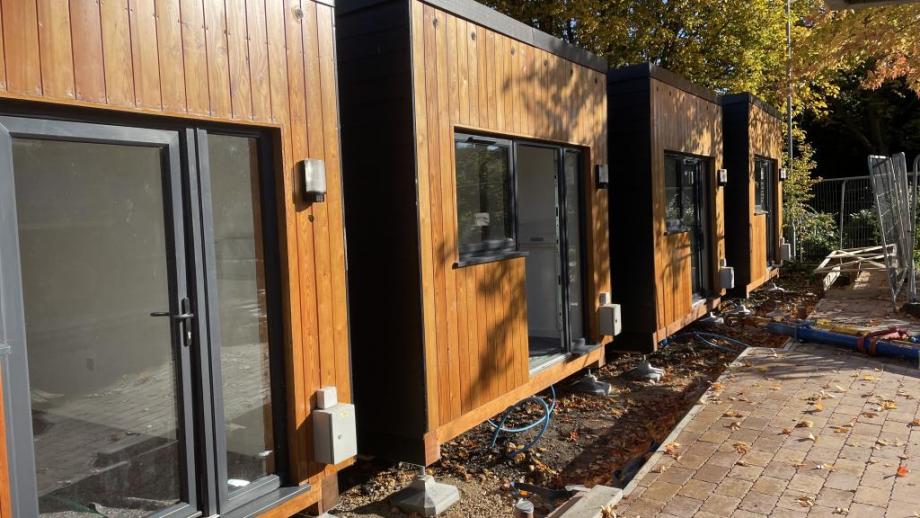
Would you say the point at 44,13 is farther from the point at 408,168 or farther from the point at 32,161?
the point at 408,168

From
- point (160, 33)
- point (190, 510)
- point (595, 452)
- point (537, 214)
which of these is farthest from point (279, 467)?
point (537, 214)

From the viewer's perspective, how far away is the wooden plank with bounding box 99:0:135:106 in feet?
9.10

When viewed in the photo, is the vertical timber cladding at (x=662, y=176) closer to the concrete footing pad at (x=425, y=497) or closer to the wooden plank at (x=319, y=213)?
the concrete footing pad at (x=425, y=497)

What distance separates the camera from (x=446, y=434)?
457 centimetres

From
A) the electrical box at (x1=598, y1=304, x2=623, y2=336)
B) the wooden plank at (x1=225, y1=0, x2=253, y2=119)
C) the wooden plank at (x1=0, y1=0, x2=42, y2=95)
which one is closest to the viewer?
the wooden plank at (x1=0, y1=0, x2=42, y2=95)

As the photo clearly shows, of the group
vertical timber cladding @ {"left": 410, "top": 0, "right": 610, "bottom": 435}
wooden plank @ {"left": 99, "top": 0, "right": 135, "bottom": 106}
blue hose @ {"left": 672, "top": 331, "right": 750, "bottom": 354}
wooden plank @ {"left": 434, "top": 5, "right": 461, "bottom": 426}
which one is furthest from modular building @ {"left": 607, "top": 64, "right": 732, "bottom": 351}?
wooden plank @ {"left": 99, "top": 0, "right": 135, "bottom": 106}

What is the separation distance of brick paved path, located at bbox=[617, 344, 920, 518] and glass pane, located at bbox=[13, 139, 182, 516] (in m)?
2.37

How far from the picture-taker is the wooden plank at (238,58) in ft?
10.8

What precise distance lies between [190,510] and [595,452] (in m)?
3.05

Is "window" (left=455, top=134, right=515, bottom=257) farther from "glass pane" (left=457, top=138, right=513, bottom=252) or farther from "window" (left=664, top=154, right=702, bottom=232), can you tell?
"window" (left=664, top=154, right=702, bottom=232)

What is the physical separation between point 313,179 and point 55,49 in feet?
4.24

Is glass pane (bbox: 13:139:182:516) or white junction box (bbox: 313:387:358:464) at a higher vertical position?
glass pane (bbox: 13:139:182:516)

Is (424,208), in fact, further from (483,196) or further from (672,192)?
(672,192)

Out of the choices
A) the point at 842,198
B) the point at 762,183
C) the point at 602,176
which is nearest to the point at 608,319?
the point at 602,176
